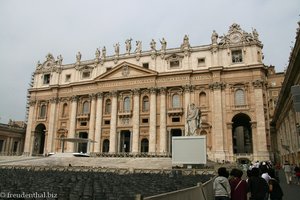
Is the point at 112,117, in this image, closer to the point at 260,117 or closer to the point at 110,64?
the point at 110,64

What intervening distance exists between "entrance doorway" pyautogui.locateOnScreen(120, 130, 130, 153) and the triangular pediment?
31.3 feet

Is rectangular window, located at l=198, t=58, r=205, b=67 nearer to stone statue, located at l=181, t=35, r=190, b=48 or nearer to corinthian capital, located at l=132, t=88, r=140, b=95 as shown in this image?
stone statue, located at l=181, t=35, r=190, b=48

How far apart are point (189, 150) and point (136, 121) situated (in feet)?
70.9

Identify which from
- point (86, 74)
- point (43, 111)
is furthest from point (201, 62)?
point (43, 111)

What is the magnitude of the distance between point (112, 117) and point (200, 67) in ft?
54.7

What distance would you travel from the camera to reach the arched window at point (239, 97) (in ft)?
138

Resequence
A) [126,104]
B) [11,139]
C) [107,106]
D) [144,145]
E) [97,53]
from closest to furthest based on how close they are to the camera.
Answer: [144,145] → [126,104] → [107,106] → [97,53] → [11,139]

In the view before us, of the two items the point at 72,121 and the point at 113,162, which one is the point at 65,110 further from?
the point at 113,162

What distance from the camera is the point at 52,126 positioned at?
2026 inches

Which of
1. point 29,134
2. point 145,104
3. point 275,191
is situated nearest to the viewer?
point 275,191

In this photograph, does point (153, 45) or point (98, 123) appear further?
point (153, 45)

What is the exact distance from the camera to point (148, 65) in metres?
47.6

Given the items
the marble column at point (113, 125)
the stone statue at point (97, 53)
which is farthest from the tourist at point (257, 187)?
the stone statue at point (97, 53)

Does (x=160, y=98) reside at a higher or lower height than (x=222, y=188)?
higher
